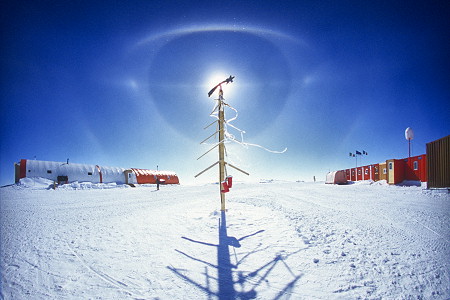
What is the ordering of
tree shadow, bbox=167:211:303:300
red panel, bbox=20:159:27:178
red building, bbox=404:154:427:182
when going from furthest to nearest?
1. red panel, bbox=20:159:27:178
2. red building, bbox=404:154:427:182
3. tree shadow, bbox=167:211:303:300

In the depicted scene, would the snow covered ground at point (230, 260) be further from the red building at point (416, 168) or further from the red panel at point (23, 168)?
the red panel at point (23, 168)

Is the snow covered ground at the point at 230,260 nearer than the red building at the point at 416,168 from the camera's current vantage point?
Yes

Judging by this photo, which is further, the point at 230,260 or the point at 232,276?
the point at 230,260

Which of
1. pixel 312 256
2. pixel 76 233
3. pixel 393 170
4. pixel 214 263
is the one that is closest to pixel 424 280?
pixel 312 256

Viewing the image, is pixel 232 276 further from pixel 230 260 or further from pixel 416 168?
pixel 416 168

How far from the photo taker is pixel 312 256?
2938 millimetres

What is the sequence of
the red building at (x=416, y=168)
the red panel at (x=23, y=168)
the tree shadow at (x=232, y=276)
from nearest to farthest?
the tree shadow at (x=232, y=276) < the red building at (x=416, y=168) < the red panel at (x=23, y=168)

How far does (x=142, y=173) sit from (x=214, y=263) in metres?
33.8

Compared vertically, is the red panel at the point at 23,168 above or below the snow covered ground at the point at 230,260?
above

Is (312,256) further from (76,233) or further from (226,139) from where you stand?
(76,233)

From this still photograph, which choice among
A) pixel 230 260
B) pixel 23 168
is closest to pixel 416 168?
pixel 230 260

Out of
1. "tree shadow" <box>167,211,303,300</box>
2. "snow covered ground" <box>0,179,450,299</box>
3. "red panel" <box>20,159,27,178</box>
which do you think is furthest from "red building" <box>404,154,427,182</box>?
"red panel" <box>20,159,27,178</box>

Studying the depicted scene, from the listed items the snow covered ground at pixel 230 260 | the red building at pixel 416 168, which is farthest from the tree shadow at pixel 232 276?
the red building at pixel 416 168

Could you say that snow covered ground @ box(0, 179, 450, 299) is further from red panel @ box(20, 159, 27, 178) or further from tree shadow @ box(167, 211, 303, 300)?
red panel @ box(20, 159, 27, 178)
